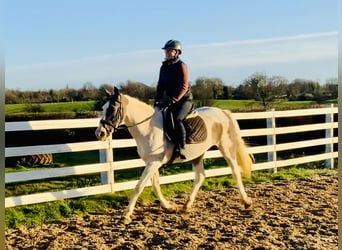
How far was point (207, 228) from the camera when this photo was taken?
456cm

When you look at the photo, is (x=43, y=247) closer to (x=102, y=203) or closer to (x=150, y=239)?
(x=150, y=239)

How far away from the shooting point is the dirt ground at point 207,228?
409 centimetres

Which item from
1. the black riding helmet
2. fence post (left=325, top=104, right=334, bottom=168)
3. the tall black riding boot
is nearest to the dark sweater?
the black riding helmet

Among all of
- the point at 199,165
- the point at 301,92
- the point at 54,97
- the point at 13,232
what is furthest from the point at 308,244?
the point at 301,92

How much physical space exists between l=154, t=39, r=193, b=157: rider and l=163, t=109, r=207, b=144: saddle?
0.06 meters

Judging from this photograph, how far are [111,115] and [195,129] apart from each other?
1.05 m

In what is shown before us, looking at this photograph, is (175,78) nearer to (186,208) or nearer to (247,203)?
(186,208)

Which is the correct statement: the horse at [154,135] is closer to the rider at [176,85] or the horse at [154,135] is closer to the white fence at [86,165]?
the rider at [176,85]

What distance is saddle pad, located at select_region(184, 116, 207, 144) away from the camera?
5055 mm

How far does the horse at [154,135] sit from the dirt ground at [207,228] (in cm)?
25

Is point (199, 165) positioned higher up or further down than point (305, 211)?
higher up

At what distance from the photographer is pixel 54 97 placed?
657 cm

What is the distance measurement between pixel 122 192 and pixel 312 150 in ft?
17.1

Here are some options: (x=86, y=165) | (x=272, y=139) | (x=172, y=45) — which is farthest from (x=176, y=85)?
(x=272, y=139)
